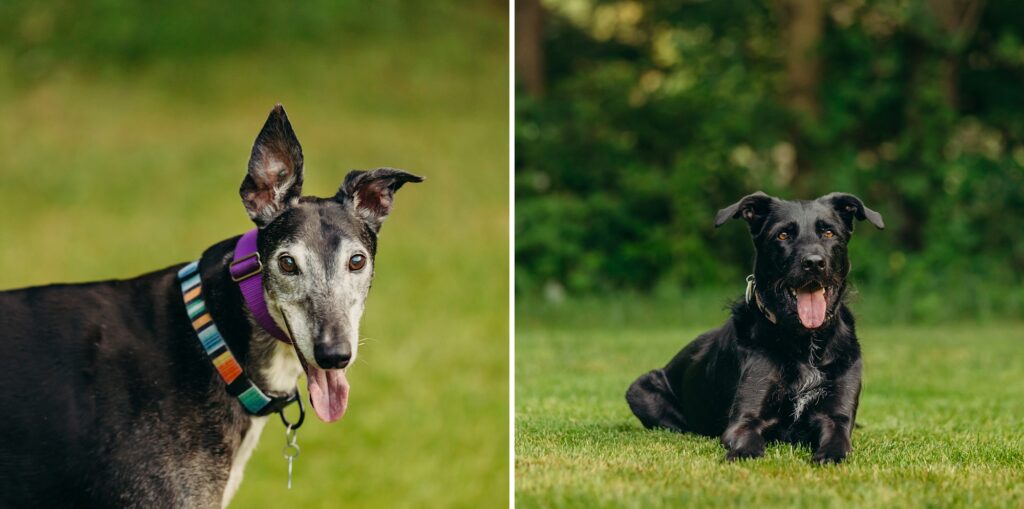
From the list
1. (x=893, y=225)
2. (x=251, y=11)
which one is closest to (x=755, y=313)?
(x=893, y=225)

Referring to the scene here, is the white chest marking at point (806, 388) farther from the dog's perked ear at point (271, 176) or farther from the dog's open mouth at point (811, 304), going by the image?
the dog's perked ear at point (271, 176)

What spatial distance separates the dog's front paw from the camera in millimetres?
4391

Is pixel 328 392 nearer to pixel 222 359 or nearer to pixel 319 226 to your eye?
pixel 319 226

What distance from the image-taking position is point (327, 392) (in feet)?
10.4

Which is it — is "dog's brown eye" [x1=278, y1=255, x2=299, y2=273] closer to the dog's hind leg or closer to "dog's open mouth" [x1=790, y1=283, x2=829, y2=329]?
"dog's open mouth" [x1=790, y1=283, x2=829, y2=329]

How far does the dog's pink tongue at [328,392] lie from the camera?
10.3ft

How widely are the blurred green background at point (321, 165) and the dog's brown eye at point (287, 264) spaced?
0.31m

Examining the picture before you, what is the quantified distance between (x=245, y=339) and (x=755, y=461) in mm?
1794

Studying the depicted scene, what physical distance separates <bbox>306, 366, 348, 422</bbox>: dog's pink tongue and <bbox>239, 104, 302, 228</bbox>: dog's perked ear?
1.49 ft

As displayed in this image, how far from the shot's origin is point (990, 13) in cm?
1744

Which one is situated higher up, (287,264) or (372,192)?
(372,192)

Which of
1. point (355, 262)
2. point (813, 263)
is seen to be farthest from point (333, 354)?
point (813, 263)

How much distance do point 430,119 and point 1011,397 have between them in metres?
11.6

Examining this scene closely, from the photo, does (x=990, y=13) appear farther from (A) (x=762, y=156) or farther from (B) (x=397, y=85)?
(B) (x=397, y=85)
